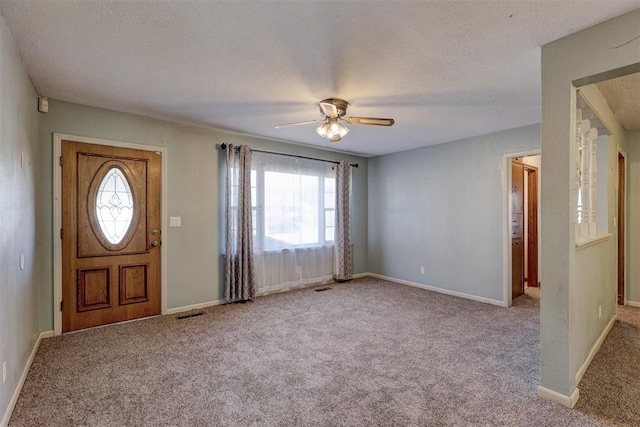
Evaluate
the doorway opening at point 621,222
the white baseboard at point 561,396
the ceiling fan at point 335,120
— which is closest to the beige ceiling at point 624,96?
the doorway opening at point 621,222

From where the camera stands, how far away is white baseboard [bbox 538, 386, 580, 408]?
2125 mm

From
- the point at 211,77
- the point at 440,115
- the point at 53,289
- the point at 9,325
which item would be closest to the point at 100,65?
the point at 211,77

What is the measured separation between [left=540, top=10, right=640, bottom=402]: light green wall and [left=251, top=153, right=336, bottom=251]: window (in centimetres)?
360

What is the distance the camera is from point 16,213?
2.30m

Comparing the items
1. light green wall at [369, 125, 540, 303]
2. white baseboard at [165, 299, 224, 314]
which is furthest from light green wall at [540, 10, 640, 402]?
white baseboard at [165, 299, 224, 314]

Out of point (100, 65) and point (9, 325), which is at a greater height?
point (100, 65)

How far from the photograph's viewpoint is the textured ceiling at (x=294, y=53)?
187 centimetres

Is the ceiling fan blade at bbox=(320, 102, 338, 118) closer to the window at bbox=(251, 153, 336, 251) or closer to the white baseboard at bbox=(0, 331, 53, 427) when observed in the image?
the window at bbox=(251, 153, 336, 251)

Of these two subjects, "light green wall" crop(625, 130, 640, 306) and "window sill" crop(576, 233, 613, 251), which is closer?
"window sill" crop(576, 233, 613, 251)

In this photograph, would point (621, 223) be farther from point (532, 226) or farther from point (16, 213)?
point (16, 213)

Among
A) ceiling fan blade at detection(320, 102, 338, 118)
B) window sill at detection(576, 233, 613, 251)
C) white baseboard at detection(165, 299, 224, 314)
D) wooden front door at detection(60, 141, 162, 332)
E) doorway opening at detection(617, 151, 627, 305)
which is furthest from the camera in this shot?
doorway opening at detection(617, 151, 627, 305)

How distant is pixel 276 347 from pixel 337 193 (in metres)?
3.30

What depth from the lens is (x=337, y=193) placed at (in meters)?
5.86

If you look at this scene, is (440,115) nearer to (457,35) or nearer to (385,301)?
(457,35)
